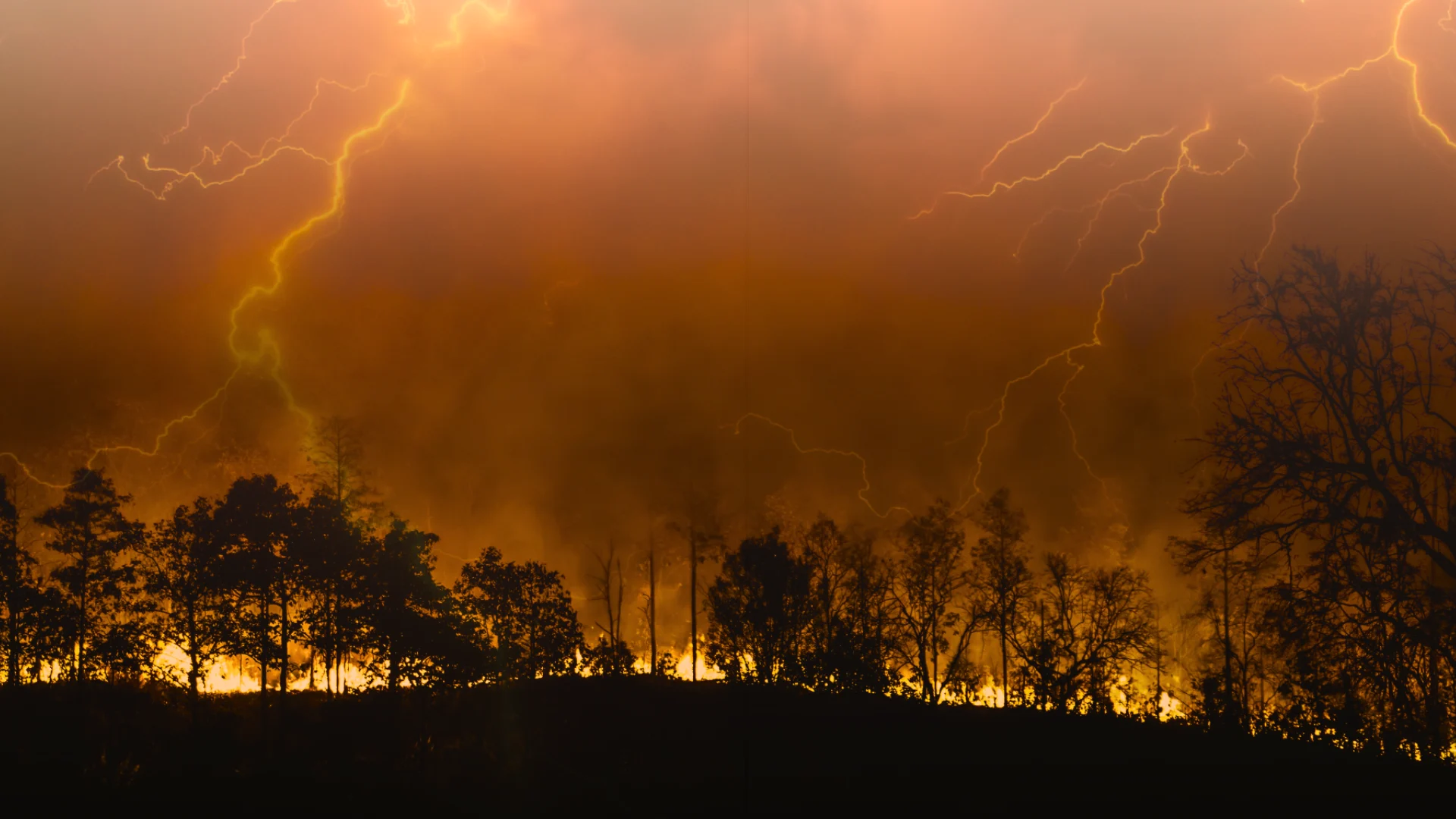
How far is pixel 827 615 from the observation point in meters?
23.8

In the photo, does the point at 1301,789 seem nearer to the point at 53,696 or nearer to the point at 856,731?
the point at 856,731

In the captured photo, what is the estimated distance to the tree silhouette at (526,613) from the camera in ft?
69.1

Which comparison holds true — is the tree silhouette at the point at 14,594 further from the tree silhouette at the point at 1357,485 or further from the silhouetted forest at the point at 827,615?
the tree silhouette at the point at 1357,485

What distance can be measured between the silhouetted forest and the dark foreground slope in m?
0.15

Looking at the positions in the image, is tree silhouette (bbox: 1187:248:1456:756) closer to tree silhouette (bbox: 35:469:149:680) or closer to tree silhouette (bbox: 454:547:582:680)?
tree silhouette (bbox: 454:547:582:680)

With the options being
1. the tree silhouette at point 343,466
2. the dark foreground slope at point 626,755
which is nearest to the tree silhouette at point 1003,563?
the dark foreground slope at point 626,755

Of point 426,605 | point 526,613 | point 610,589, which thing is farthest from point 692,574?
point 426,605

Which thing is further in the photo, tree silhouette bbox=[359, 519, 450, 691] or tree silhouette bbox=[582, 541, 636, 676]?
tree silhouette bbox=[582, 541, 636, 676]

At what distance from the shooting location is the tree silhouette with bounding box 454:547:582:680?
21.0 metres

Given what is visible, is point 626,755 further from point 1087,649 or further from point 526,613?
point 1087,649

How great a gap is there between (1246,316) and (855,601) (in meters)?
17.2

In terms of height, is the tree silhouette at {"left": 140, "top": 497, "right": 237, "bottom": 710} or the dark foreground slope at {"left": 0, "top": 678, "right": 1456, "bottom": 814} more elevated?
the tree silhouette at {"left": 140, "top": 497, "right": 237, "bottom": 710}

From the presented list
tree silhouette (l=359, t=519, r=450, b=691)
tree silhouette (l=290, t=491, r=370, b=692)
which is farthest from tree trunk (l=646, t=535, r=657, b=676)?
tree silhouette (l=290, t=491, r=370, b=692)

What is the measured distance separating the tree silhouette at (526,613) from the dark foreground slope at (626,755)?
34.1 inches
